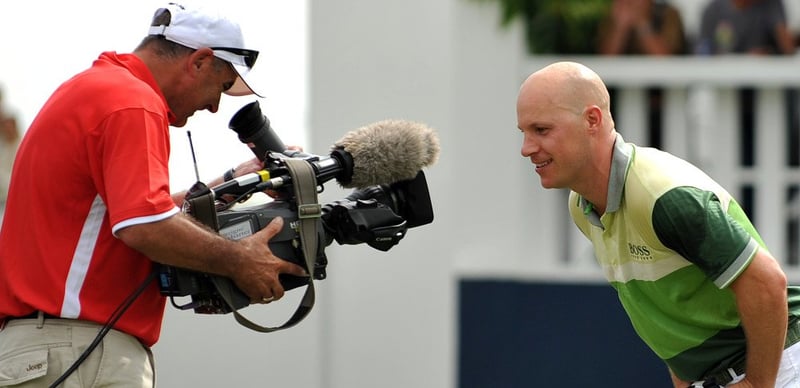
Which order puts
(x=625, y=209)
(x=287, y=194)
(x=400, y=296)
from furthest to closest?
(x=400, y=296)
(x=287, y=194)
(x=625, y=209)

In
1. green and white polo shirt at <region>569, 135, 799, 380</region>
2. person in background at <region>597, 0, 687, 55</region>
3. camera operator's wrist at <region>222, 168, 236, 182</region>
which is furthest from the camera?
person in background at <region>597, 0, 687, 55</region>

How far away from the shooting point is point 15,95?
785cm

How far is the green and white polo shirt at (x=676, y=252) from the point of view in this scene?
392 centimetres

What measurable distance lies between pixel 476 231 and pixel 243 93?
10.1ft

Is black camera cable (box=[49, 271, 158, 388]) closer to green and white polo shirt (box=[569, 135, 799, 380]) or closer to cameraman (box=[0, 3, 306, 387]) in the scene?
cameraman (box=[0, 3, 306, 387])

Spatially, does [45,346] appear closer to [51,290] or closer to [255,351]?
[51,290]

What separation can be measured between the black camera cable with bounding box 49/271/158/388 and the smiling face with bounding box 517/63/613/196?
1.16 metres

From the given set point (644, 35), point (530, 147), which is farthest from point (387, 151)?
point (644, 35)

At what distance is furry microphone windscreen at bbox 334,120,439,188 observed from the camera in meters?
4.53

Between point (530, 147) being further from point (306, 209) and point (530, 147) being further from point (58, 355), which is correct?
point (58, 355)

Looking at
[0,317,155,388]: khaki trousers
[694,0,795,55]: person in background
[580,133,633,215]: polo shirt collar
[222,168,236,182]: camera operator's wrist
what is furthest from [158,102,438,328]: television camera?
[694,0,795,55]: person in background

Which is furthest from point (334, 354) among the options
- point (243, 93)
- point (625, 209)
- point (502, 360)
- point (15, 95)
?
point (625, 209)

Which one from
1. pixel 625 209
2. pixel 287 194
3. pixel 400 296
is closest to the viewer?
pixel 625 209

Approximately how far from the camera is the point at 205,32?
441cm
